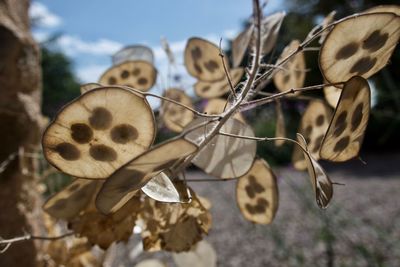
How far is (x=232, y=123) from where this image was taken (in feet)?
0.78

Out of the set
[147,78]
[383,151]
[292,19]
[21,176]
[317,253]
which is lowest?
[383,151]

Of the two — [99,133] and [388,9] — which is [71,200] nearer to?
[99,133]

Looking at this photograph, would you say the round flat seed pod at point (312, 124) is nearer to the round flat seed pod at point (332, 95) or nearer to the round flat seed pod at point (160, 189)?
the round flat seed pod at point (332, 95)

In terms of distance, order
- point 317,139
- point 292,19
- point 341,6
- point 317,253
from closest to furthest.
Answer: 1. point 317,139
2. point 317,253
3. point 341,6
4. point 292,19

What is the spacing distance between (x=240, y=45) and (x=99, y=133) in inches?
6.8

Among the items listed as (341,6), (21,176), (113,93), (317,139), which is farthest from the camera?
(341,6)

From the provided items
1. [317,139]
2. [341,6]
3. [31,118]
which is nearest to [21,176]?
[31,118]

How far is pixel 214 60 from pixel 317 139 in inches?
3.9

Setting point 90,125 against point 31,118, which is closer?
point 90,125

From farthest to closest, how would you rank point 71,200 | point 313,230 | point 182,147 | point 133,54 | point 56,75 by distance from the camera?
point 56,75, point 313,230, point 133,54, point 71,200, point 182,147

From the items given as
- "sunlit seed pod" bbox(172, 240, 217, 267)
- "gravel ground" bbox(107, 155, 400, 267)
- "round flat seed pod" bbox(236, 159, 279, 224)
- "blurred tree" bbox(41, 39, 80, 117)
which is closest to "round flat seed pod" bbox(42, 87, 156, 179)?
"round flat seed pod" bbox(236, 159, 279, 224)

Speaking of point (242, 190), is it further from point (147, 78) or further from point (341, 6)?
point (341, 6)

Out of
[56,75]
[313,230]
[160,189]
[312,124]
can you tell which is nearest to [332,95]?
[312,124]

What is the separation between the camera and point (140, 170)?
18 centimetres
